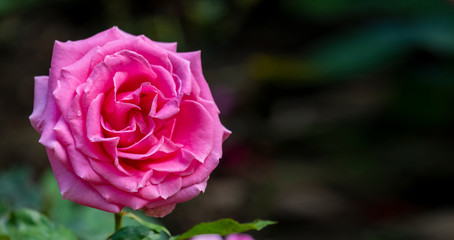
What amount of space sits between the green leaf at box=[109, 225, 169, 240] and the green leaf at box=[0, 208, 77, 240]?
122 millimetres

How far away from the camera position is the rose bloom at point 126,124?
1.49ft

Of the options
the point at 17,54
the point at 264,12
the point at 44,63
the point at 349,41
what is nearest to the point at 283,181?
the point at 349,41

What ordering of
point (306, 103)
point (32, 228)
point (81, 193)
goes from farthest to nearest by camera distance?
point (306, 103), point (32, 228), point (81, 193)

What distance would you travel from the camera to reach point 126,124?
1.63 feet

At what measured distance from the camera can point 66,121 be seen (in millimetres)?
457

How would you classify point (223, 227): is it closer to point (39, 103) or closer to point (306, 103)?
point (39, 103)

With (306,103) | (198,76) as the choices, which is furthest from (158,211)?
(306,103)

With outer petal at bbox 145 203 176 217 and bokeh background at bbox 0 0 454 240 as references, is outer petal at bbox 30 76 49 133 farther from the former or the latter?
bokeh background at bbox 0 0 454 240

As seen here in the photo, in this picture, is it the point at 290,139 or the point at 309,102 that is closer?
the point at 290,139

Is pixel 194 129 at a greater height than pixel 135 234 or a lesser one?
greater

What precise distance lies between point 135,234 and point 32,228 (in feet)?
0.60

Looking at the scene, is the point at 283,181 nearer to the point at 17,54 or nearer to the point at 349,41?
the point at 349,41

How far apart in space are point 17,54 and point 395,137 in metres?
2.02

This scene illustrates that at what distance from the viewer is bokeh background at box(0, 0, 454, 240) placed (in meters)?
2.15
